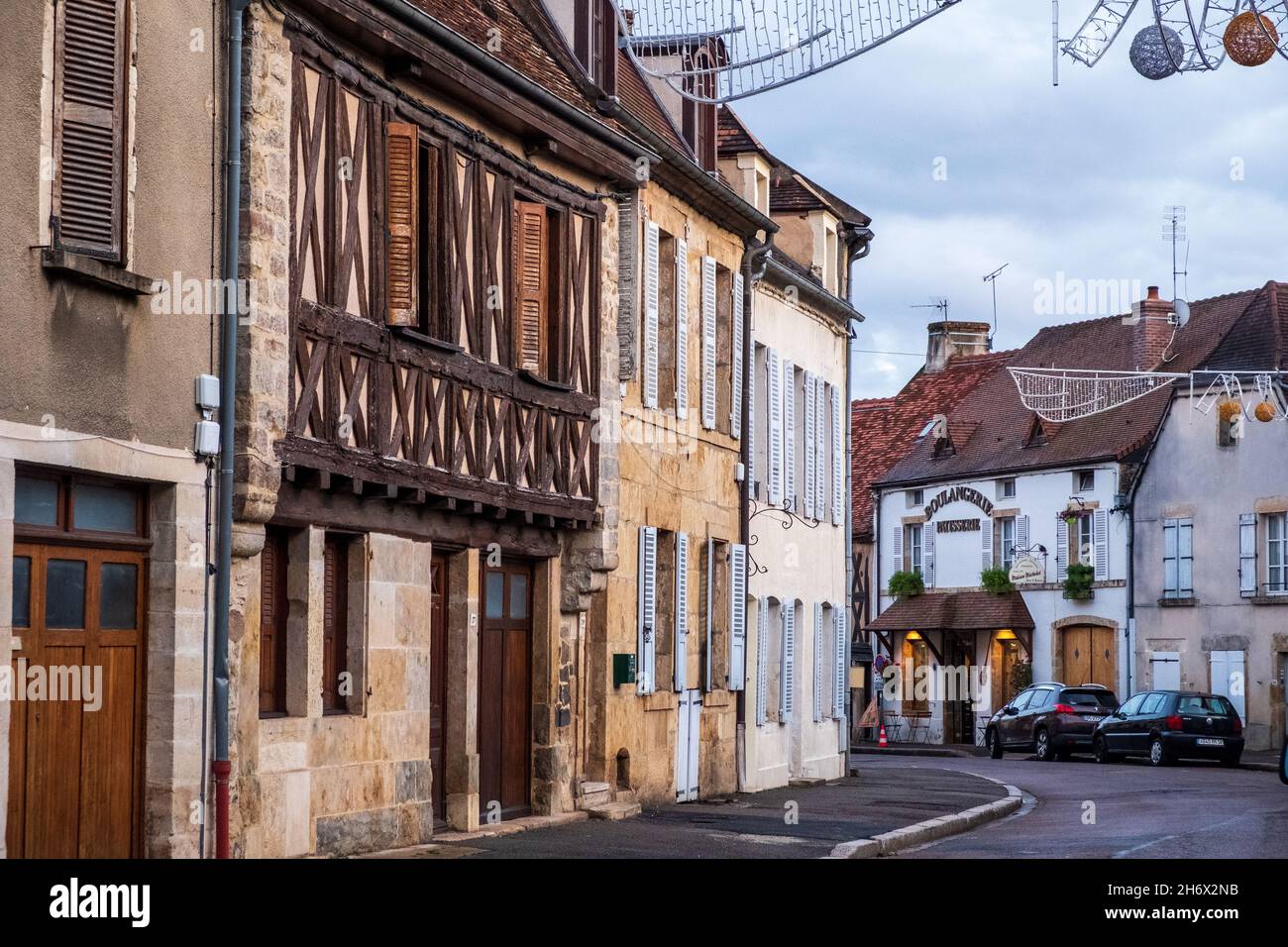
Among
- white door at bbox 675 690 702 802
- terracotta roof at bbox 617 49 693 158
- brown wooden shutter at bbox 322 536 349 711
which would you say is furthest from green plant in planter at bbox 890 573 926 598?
brown wooden shutter at bbox 322 536 349 711

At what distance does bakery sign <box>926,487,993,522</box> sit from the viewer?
50159 millimetres

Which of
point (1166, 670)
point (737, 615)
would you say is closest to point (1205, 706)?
point (1166, 670)

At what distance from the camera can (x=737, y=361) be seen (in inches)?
931

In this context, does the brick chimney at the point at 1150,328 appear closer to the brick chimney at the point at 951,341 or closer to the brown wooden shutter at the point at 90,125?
the brick chimney at the point at 951,341

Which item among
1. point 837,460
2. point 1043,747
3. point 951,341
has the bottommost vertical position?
point 1043,747

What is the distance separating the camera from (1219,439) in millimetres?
43000

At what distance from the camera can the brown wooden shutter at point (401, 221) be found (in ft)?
48.3

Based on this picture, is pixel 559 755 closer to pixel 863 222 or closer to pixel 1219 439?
pixel 863 222

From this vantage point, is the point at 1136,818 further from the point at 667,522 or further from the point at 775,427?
the point at 775,427

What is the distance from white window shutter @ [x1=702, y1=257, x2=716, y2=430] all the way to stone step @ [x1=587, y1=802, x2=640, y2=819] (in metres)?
5.22

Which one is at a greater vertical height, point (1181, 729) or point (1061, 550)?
point (1061, 550)

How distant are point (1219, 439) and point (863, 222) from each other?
15929 millimetres

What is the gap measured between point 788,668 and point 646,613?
20.9 feet
